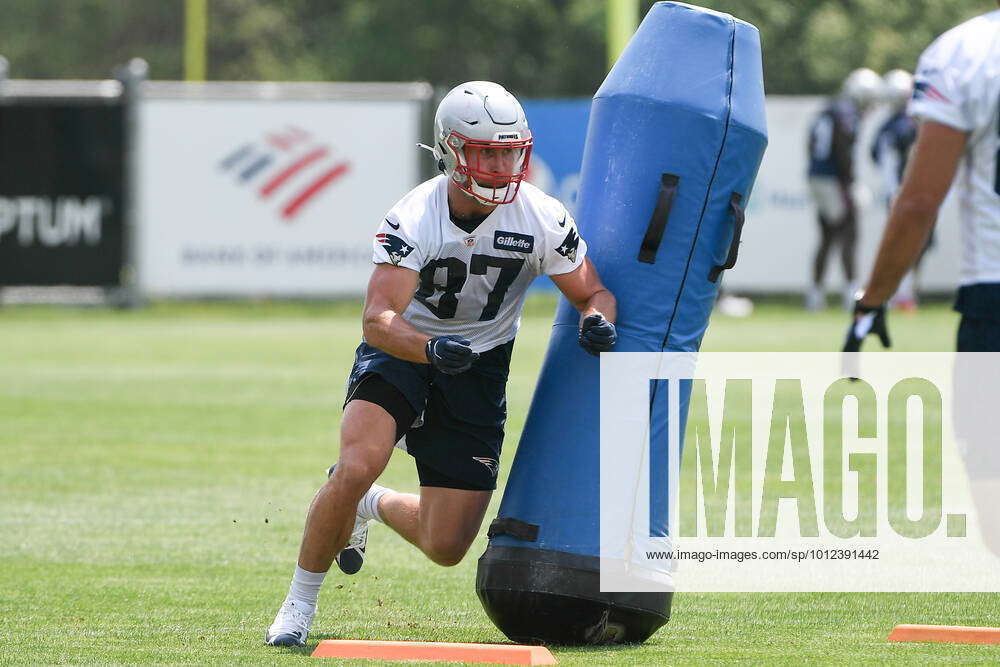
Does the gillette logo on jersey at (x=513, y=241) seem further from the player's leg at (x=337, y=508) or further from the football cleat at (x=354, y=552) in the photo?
the football cleat at (x=354, y=552)

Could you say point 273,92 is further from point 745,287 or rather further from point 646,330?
point 646,330

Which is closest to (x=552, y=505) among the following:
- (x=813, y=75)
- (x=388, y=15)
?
(x=813, y=75)

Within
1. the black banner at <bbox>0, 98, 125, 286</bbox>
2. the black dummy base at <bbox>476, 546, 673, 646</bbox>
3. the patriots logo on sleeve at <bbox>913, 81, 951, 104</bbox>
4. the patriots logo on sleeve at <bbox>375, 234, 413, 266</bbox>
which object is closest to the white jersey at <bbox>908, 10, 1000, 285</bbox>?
the patriots logo on sleeve at <bbox>913, 81, 951, 104</bbox>

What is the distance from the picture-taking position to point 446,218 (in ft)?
16.7

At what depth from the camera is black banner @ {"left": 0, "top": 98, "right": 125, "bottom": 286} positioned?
18172mm

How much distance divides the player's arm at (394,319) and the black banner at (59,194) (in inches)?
548

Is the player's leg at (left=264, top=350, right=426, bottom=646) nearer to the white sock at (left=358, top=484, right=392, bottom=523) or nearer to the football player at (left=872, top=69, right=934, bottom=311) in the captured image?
the white sock at (left=358, top=484, right=392, bottom=523)

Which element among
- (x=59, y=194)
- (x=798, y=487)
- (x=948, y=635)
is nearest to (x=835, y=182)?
(x=59, y=194)

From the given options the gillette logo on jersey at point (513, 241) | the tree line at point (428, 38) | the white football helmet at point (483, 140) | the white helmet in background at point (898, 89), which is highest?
the white football helmet at point (483, 140)

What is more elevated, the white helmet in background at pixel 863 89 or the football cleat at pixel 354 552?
the football cleat at pixel 354 552

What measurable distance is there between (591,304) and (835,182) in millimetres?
13213

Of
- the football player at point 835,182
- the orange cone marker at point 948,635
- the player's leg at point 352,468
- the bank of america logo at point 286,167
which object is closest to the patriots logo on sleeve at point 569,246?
the player's leg at point 352,468

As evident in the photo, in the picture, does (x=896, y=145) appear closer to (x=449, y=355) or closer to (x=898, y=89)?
(x=898, y=89)

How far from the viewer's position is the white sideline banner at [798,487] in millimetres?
5059
